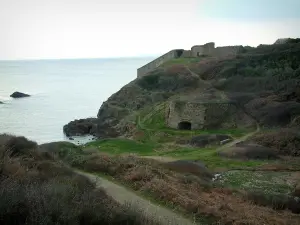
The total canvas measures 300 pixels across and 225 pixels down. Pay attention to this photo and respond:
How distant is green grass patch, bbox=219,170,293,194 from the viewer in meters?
17.6

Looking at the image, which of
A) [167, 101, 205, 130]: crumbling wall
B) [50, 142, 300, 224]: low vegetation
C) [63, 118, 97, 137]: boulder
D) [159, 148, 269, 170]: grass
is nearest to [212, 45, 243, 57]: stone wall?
[63, 118, 97, 137]: boulder

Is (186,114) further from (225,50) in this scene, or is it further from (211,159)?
(225,50)

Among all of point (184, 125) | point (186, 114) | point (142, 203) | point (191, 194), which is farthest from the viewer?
point (184, 125)

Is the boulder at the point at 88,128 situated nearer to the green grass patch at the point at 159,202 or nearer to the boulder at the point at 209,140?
the boulder at the point at 209,140

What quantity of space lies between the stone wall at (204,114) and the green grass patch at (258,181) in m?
17.3

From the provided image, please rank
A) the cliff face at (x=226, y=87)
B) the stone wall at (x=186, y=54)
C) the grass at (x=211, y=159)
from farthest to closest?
1. the stone wall at (x=186, y=54)
2. the cliff face at (x=226, y=87)
3. the grass at (x=211, y=159)

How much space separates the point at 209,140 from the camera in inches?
1254

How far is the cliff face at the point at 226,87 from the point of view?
3884 centimetres

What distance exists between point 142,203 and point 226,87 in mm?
37886

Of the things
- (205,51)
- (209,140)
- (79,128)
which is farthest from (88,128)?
(205,51)

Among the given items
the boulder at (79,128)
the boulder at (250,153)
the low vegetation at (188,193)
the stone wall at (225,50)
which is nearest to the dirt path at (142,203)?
the low vegetation at (188,193)

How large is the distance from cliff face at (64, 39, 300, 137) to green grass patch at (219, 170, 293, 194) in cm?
1532

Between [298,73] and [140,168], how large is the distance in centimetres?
3785

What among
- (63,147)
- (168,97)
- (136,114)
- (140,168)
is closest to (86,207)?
(140,168)
